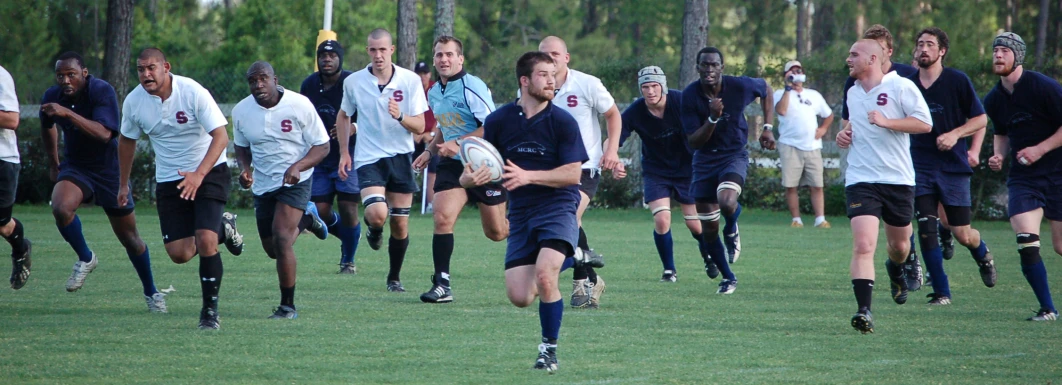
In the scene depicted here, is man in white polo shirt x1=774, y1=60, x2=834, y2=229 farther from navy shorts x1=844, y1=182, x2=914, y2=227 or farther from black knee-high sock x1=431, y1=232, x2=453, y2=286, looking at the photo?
navy shorts x1=844, y1=182, x2=914, y2=227

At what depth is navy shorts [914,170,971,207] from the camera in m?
9.08

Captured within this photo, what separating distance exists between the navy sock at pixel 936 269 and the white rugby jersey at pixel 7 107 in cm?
690

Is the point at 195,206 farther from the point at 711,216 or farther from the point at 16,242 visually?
the point at 711,216

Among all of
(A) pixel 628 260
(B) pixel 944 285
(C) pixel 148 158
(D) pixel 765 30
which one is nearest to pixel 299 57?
(D) pixel 765 30

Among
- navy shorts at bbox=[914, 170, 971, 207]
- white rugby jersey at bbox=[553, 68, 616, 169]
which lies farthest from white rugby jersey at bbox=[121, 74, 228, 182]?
navy shorts at bbox=[914, 170, 971, 207]

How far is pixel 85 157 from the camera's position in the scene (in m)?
9.62

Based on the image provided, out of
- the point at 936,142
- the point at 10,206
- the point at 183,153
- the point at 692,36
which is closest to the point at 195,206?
the point at 183,153

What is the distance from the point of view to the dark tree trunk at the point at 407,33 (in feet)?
71.4

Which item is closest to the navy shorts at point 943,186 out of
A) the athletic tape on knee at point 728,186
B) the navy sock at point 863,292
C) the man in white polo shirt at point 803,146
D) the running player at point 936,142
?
the running player at point 936,142

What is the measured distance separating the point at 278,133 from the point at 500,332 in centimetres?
220

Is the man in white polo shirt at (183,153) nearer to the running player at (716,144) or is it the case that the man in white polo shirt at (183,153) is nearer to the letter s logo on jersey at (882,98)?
the running player at (716,144)

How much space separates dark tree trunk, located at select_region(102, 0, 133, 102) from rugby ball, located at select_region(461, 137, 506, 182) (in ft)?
54.6

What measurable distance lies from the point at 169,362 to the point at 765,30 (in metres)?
36.4

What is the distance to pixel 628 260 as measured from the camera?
42.5ft
